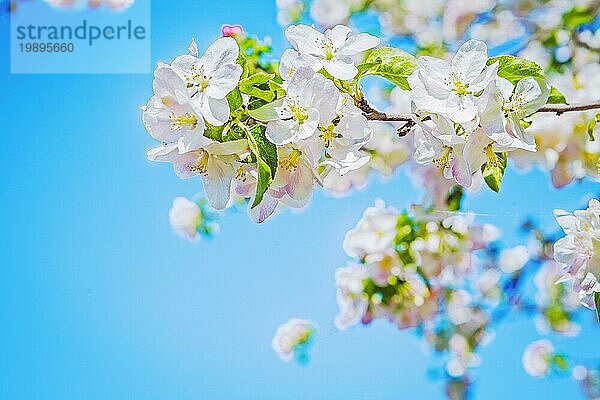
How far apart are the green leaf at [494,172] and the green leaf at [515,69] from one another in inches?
1.7

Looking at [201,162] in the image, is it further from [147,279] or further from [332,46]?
[147,279]

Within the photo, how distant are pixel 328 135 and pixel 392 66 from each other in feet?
0.20

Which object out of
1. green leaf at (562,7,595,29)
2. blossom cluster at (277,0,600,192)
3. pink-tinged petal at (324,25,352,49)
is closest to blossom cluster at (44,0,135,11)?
blossom cluster at (277,0,600,192)

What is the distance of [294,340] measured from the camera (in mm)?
1612

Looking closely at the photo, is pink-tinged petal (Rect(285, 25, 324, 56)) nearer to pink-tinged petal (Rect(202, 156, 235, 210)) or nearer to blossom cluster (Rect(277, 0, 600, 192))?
pink-tinged petal (Rect(202, 156, 235, 210))

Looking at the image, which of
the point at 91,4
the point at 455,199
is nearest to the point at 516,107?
the point at 455,199

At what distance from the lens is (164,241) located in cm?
161

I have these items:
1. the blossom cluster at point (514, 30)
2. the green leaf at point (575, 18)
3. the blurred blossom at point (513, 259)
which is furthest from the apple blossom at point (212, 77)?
the blurred blossom at point (513, 259)

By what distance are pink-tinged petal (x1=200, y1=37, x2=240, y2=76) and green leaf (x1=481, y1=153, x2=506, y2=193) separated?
0.15 meters

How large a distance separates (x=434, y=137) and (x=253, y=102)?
0.10 metres

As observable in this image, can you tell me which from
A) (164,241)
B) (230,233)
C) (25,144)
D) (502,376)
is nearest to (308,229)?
(230,233)

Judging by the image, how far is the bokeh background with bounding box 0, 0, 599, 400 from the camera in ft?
5.27

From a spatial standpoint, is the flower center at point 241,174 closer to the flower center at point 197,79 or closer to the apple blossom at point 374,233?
the flower center at point 197,79

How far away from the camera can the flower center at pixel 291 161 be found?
0.42m
